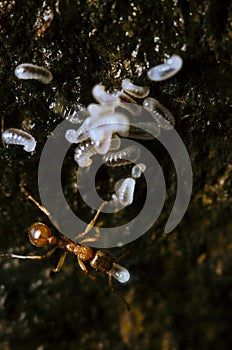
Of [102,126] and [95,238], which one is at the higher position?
[102,126]

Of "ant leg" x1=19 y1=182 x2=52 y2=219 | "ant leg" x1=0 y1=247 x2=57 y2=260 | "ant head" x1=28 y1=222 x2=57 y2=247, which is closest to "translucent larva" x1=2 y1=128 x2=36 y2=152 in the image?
"ant leg" x1=19 y1=182 x2=52 y2=219

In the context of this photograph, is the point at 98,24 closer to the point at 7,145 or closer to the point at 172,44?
the point at 172,44

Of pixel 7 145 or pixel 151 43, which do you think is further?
pixel 7 145

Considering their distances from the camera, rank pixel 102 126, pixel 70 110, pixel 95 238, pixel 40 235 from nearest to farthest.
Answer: pixel 102 126, pixel 70 110, pixel 40 235, pixel 95 238

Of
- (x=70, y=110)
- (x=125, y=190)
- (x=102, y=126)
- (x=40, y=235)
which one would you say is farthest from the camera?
(x=40, y=235)

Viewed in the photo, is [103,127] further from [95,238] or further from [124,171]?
[95,238]

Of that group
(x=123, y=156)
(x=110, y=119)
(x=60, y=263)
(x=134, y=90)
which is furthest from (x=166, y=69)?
(x=60, y=263)

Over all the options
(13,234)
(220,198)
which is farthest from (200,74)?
(13,234)
